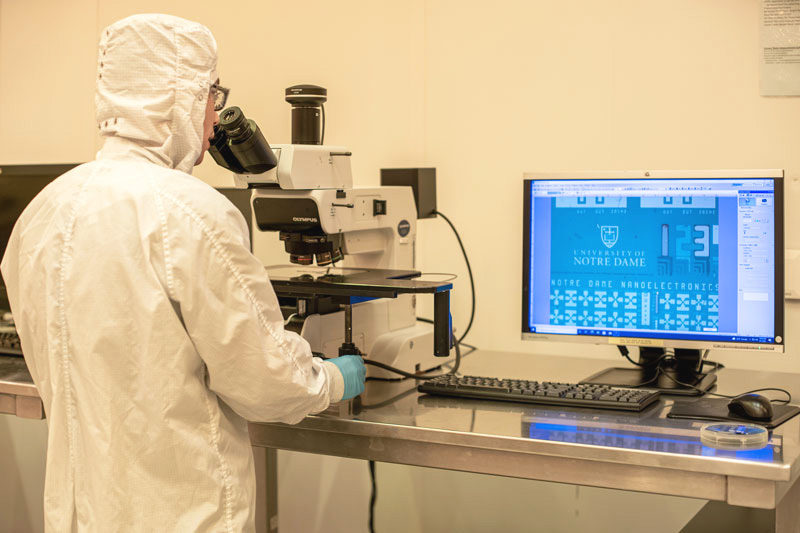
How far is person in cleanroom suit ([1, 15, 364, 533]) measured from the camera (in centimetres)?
128

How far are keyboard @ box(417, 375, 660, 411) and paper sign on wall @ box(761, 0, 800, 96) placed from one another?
889mm

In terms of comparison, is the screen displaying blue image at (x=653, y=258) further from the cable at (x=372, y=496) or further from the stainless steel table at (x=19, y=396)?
the stainless steel table at (x=19, y=396)

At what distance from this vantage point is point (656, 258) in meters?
1.84

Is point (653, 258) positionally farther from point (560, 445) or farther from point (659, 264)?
point (560, 445)

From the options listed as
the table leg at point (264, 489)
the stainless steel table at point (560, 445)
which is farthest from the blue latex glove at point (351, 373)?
the table leg at point (264, 489)

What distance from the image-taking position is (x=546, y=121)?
7.72ft

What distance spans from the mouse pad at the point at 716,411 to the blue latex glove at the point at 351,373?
1.96ft

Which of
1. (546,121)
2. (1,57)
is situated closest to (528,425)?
(546,121)

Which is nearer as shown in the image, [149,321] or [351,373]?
Answer: [149,321]

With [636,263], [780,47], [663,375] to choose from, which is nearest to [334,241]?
[636,263]

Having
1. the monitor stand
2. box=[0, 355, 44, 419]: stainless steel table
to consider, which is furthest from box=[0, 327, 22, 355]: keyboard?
the monitor stand

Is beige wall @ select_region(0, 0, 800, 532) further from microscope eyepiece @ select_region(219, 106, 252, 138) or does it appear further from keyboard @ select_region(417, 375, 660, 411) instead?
microscope eyepiece @ select_region(219, 106, 252, 138)

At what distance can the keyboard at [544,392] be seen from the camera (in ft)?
5.44

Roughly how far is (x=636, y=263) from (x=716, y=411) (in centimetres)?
37
